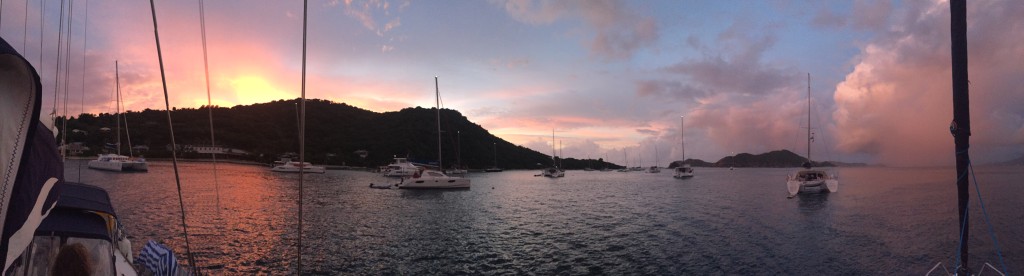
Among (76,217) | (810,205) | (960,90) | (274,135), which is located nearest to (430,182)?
(810,205)

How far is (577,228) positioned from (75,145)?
14940cm

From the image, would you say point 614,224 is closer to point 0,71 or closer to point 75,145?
point 0,71

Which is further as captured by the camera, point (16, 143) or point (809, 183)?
point (809, 183)

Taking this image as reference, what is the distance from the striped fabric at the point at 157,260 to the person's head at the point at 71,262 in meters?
4.51

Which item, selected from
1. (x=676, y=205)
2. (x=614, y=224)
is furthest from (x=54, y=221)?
(x=676, y=205)

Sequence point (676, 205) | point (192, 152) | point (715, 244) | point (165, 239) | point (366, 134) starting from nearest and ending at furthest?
point (165, 239)
point (715, 244)
point (676, 205)
point (192, 152)
point (366, 134)

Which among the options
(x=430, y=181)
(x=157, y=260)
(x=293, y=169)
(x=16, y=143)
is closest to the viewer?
(x=16, y=143)

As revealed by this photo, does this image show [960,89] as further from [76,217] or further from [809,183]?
[809,183]

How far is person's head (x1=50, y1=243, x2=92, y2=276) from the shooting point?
5370mm

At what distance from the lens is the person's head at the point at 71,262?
5.37 m

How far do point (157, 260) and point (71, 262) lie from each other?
15.7 feet

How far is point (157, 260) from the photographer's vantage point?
9609mm

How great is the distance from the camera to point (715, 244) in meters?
24.7

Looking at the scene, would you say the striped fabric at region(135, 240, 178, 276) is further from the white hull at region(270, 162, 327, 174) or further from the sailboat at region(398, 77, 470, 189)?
the white hull at region(270, 162, 327, 174)
